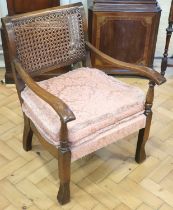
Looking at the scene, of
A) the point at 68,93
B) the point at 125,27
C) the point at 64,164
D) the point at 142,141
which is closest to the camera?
the point at 64,164

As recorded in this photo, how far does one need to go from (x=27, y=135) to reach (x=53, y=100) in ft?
1.87

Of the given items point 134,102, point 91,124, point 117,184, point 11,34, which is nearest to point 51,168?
point 117,184

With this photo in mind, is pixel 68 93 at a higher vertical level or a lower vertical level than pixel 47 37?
lower

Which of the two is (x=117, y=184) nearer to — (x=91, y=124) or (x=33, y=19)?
(x=91, y=124)

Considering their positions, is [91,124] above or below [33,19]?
below

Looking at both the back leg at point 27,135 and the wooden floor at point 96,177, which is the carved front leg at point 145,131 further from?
the back leg at point 27,135

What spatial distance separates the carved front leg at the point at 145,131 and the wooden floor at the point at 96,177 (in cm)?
5

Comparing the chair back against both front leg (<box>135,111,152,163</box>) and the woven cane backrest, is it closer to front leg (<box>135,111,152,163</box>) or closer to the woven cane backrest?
the woven cane backrest

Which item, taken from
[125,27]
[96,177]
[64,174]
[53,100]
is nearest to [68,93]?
[53,100]

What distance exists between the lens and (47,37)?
1669mm

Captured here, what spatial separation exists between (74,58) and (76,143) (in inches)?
21.6

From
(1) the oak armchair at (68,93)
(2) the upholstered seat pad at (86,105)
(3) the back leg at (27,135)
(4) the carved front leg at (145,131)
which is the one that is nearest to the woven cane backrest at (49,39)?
(1) the oak armchair at (68,93)

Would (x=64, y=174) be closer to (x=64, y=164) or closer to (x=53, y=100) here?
(x=64, y=164)

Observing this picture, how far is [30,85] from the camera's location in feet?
4.68
